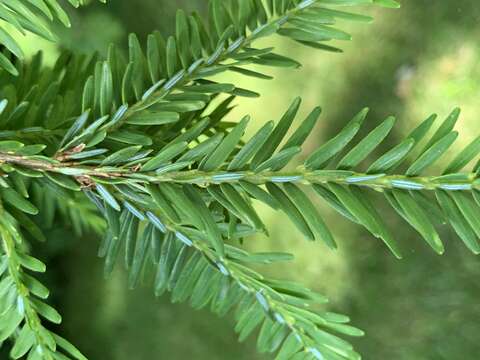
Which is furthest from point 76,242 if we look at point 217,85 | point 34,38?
point 217,85

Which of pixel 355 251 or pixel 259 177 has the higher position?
pixel 259 177

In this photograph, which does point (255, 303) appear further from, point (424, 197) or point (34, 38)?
point (34, 38)

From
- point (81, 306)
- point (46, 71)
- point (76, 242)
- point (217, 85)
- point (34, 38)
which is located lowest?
point (81, 306)

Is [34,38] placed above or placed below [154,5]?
below

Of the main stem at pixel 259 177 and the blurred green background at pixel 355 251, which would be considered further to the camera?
the blurred green background at pixel 355 251
